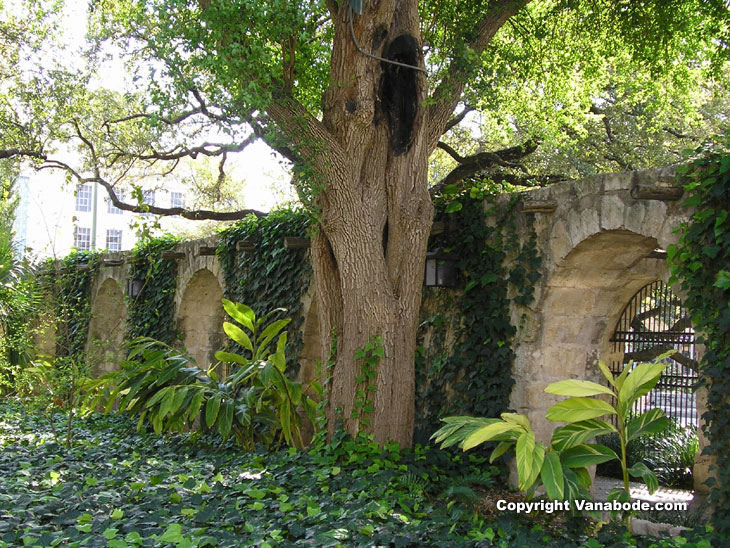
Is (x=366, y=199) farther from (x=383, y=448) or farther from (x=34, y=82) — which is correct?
(x=34, y=82)

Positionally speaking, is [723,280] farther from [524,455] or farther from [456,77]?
[456,77]

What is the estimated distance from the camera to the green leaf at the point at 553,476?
352cm

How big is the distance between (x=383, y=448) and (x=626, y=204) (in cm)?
238

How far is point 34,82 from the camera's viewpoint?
351 inches

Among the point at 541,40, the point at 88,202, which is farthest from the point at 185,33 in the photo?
the point at 88,202

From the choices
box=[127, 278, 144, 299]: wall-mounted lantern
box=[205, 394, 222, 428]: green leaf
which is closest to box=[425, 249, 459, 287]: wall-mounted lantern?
box=[205, 394, 222, 428]: green leaf

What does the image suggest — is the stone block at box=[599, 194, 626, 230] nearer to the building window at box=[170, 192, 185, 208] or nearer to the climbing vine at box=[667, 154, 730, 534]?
the climbing vine at box=[667, 154, 730, 534]

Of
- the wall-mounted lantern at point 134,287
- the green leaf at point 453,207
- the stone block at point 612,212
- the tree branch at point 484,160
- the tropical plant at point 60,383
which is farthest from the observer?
the wall-mounted lantern at point 134,287

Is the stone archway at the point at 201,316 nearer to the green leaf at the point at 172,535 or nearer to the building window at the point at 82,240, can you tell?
the building window at the point at 82,240

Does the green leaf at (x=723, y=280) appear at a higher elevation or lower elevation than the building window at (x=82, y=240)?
lower

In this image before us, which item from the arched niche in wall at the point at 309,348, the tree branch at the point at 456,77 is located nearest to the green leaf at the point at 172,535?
the tree branch at the point at 456,77

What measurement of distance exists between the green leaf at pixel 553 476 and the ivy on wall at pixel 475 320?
1672mm

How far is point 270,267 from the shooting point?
7.37 m

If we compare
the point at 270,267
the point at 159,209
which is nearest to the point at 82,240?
the point at 159,209
